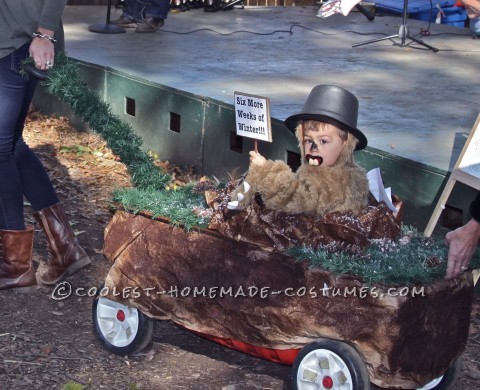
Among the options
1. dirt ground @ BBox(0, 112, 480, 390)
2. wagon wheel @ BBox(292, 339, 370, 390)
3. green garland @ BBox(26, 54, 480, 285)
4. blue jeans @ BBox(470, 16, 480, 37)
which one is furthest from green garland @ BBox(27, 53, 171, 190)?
blue jeans @ BBox(470, 16, 480, 37)

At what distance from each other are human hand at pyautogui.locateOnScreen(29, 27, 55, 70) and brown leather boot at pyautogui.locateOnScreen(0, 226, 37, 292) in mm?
885

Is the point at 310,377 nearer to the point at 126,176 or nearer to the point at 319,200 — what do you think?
the point at 319,200

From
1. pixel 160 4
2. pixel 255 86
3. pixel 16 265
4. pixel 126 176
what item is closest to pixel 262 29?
pixel 160 4

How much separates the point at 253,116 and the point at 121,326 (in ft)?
3.67

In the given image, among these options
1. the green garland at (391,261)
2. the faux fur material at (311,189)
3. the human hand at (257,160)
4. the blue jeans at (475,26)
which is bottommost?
the blue jeans at (475,26)

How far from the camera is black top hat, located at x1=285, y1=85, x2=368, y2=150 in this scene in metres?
4.13

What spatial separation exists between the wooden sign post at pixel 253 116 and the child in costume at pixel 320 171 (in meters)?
0.10

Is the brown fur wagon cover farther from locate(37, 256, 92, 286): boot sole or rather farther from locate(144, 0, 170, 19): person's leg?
locate(144, 0, 170, 19): person's leg

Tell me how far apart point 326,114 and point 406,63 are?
5404 millimetres

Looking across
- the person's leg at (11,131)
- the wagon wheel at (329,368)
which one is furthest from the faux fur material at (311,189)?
the person's leg at (11,131)

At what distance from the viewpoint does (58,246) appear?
540cm

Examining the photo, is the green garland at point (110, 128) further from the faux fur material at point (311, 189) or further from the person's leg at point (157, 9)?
the person's leg at point (157, 9)

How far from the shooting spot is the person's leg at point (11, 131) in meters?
4.92

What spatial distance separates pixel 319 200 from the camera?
4.04m
